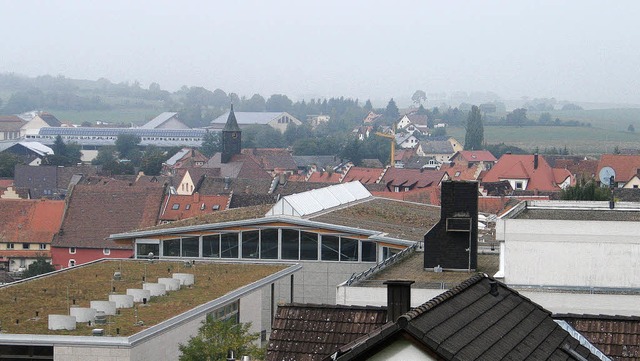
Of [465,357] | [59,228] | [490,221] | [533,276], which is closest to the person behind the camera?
[465,357]

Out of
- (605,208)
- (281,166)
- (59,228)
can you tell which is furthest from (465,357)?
(281,166)

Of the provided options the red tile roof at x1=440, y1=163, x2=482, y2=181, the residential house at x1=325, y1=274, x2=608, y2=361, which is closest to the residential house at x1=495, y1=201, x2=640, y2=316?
the residential house at x1=325, y1=274, x2=608, y2=361

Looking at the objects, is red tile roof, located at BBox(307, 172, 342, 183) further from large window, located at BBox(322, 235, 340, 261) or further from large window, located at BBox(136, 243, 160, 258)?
large window, located at BBox(322, 235, 340, 261)

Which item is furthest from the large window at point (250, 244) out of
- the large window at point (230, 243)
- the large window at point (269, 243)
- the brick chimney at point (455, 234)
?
the brick chimney at point (455, 234)

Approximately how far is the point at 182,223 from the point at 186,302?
15313mm

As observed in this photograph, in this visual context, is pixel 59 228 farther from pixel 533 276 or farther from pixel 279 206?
pixel 533 276

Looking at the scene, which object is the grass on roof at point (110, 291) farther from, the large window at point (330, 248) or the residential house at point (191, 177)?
the residential house at point (191, 177)

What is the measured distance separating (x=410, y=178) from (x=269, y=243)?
7194 cm

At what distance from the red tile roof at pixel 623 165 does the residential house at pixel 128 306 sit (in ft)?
216

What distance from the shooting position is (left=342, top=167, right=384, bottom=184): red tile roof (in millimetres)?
118312

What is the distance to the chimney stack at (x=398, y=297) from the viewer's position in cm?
931

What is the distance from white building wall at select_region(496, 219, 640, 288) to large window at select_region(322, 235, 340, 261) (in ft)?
54.2

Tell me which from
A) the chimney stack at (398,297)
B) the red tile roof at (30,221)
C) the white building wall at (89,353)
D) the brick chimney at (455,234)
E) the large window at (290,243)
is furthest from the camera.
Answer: the red tile roof at (30,221)

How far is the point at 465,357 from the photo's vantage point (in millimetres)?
7898
